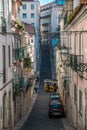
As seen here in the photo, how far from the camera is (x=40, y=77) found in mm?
84812

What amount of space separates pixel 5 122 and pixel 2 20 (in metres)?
6.90

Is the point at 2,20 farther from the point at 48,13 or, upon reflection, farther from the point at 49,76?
the point at 48,13

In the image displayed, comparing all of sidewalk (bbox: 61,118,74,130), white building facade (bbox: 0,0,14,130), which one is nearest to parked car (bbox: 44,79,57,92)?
sidewalk (bbox: 61,118,74,130)

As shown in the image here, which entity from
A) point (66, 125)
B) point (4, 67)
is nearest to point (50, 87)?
point (66, 125)

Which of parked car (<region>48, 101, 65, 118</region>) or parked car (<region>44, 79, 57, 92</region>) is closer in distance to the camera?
parked car (<region>48, 101, 65, 118</region>)

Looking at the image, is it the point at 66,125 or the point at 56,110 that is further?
the point at 56,110

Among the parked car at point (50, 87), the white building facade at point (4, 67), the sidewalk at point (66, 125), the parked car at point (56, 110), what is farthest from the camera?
the parked car at point (50, 87)

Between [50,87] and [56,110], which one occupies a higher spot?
[56,110]

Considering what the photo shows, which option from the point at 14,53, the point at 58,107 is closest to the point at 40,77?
the point at 58,107

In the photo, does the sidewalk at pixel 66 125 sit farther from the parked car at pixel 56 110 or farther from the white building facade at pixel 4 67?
the white building facade at pixel 4 67

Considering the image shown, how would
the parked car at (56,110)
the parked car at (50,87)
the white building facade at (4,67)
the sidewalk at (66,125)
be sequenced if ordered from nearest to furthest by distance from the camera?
1. the white building facade at (4,67)
2. the sidewalk at (66,125)
3. the parked car at (56,110)
4. the parked car at (50,87)

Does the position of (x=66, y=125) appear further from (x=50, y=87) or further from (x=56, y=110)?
(x=50, y=87)

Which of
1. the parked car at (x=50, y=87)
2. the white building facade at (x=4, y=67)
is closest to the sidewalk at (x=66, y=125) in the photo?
the white building facade at (x=4, y=67)

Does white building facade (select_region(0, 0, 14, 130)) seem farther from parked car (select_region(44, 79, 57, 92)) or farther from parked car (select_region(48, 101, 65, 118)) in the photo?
parked car (select_region(44, 79, 57, 92))
